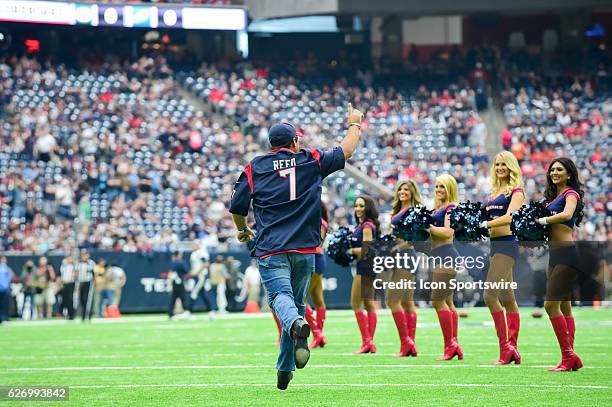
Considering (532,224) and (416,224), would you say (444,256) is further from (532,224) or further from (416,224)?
(532,224)

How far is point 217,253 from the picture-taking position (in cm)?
2753

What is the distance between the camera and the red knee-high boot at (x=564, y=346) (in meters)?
10.2

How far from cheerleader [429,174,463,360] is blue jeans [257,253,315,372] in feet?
11.3

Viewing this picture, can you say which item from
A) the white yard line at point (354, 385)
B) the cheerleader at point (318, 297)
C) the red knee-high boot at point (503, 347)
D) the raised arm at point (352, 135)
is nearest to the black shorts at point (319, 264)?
the cheerleader at point (318, 297)

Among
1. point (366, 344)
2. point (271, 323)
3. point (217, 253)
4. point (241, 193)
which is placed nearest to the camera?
point (241, 193)

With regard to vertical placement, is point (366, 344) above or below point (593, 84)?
below

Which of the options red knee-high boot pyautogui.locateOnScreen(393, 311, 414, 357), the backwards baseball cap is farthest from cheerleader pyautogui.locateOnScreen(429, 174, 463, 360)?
the backwards baseball cap

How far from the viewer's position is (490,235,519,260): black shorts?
36.1 ft

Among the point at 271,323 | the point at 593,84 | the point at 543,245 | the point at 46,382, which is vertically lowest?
the point at 271,323

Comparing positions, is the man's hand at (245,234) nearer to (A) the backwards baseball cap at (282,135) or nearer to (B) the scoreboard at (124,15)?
(A) the backwards baseball cap at (282,135)

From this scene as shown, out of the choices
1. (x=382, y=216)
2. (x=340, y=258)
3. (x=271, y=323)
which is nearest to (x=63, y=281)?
(x=271, y=323)

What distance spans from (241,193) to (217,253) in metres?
19.0

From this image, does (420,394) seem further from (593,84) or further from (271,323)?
(593,84)

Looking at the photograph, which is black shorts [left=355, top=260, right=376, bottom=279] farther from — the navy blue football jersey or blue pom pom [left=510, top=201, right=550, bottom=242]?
the navy blue football jersey
